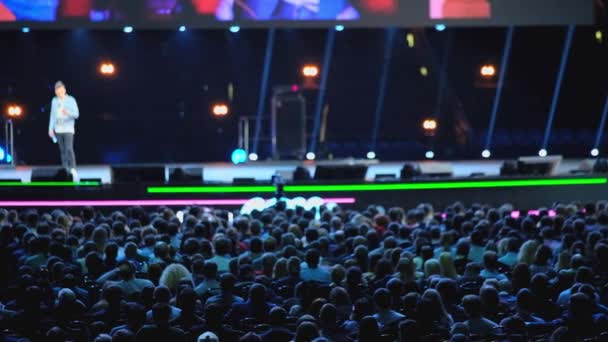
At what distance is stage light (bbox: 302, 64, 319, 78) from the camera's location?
2597 cm

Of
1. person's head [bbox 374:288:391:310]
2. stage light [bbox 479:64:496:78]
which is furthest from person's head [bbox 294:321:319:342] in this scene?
stage light [bbox 479:64:496:78]

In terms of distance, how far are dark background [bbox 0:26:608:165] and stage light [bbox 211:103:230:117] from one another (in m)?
0.14

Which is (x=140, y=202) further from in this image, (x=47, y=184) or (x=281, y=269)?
(x=281, y=269)

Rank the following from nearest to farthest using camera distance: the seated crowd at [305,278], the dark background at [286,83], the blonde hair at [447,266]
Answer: the seated crowd at [305,278], the blonde hair at [447,266], the dark background at [286,83]

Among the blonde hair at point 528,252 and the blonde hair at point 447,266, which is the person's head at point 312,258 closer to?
the blonde hair at point 447,266

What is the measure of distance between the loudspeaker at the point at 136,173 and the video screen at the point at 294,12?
19.0 feet

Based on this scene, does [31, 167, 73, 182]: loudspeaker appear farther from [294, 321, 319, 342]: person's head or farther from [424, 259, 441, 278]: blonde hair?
[294, 321, 319, 342]: person's head

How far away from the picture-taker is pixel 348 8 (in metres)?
24.1

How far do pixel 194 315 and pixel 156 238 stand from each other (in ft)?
13.8

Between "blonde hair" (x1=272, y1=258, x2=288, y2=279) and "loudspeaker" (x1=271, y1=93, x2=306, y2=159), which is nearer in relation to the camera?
"blonde hair" (x1=272, y1=258, x2=288, y2=279)

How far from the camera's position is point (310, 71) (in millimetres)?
25969

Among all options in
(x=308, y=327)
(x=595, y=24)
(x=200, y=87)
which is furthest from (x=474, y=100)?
(x=308, y=327)

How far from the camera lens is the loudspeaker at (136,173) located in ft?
61.2

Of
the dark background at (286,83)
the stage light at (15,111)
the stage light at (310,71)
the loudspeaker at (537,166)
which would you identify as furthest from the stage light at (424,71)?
the stage light at (15,111)
